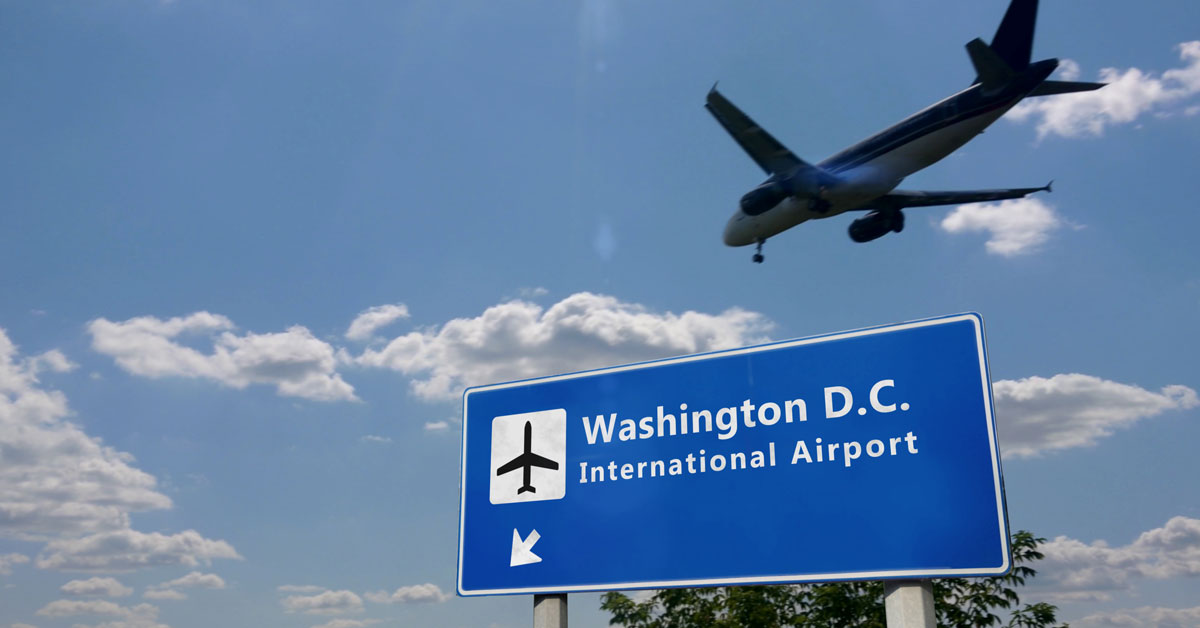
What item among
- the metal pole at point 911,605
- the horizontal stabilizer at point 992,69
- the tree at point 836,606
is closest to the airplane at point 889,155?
the horizontal stabilizer at point 992,69

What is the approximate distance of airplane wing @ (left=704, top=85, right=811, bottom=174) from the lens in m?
38.1

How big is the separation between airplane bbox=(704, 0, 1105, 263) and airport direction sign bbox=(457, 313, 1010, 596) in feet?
94.7

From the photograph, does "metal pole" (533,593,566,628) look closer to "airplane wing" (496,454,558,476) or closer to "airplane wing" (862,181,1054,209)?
"airplane wing" (496,454,558,476)

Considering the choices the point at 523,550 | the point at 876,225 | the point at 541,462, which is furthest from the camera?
the point at 876,225

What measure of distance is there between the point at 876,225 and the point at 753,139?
7736 millimetres

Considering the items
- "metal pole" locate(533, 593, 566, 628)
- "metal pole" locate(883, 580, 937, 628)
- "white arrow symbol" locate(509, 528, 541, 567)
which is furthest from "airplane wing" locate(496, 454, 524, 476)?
"metal pole" locate(883, 580, 937, 628)

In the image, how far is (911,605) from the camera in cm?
806

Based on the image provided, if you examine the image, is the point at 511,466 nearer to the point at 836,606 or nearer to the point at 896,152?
the point at 836,606

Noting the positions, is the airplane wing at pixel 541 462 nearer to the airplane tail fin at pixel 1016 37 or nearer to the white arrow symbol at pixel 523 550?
the white arrow symbol at pixel 523 550

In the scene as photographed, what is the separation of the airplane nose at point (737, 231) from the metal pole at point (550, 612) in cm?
3512

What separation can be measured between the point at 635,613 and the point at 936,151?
21.8 meters

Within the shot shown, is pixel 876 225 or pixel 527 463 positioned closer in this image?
pixel 527 463

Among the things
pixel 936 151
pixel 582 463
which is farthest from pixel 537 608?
pixel 936 151

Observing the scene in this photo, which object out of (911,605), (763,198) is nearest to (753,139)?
(763,198)
